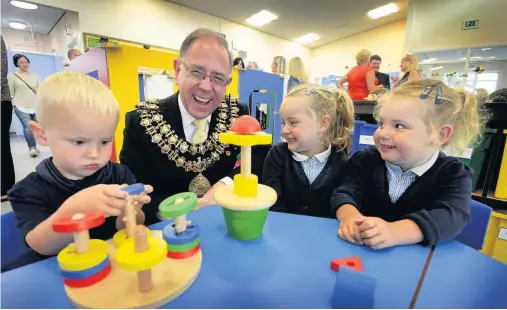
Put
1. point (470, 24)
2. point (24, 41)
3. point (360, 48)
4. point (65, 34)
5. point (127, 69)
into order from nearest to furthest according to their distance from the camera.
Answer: point (127, 69) → point (470, 24) → point (65, 34) → point (24, 41) → point (360, 48)

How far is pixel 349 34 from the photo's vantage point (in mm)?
9578

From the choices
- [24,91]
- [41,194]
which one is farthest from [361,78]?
[24,91]

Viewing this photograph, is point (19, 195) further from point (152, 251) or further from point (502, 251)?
point (502, 251)

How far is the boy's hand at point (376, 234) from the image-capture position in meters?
0.62

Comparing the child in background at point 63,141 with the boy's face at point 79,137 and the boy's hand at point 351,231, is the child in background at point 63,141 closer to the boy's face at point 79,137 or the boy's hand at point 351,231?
the boy's face at point 79,137

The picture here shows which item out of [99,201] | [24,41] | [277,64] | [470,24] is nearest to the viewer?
[99,201]

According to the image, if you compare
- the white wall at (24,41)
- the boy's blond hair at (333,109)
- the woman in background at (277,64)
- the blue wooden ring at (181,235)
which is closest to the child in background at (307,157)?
the boy's blond hair at (333,109)

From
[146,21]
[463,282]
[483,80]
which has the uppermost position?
[146,21]

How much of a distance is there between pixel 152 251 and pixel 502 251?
1.97 meters

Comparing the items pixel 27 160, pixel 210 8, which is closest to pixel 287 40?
pixel 210 8

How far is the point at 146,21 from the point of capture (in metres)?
5.96

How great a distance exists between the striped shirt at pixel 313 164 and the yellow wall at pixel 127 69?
1627 mm

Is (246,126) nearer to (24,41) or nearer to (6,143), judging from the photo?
(6,143)

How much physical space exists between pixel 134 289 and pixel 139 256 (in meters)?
0.09
